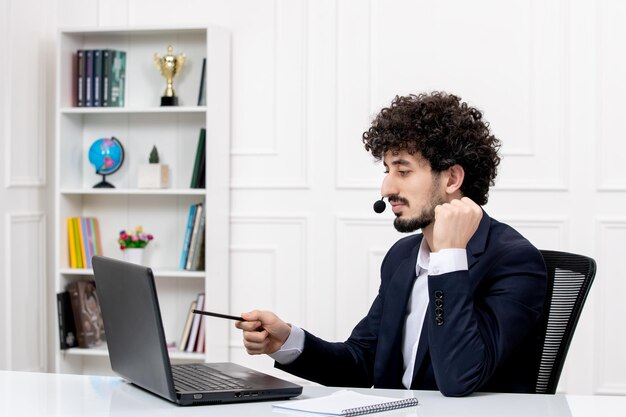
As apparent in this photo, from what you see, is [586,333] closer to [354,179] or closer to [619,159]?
[619,159]

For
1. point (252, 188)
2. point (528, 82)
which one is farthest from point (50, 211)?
point (528, 82)

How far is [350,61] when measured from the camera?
398cm

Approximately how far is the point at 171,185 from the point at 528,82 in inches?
68.8

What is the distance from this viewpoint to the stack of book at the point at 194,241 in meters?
3.99

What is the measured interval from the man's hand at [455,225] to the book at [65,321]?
106 inches

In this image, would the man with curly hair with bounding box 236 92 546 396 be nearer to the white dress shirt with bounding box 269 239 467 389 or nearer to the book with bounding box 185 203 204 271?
the white dress shirt with bounding box 269 239 467 389

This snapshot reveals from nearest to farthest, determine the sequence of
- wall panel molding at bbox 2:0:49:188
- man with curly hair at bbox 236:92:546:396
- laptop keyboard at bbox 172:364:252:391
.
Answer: laptop keyboard at bbox 172:364:252:391
man with curly hair at bbox 236:92:546:396
wall panel molding at bbox 2:0:49:188

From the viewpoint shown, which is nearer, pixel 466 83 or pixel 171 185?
pixel 466 83

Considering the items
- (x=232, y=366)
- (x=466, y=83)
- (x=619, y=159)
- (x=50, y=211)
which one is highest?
(x=466, y=83)

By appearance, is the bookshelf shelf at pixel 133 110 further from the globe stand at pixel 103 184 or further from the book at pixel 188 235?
the book at pixel 188 235

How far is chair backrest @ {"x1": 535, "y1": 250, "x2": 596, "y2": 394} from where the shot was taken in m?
1.87

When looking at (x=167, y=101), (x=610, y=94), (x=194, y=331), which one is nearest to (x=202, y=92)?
(x=167, y=101)

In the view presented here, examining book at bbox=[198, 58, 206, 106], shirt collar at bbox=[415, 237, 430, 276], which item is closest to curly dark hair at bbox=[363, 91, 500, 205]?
shirt collar at bbox=[415, 237, 430, 276]

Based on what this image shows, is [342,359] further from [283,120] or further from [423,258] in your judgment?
[283,120]
